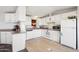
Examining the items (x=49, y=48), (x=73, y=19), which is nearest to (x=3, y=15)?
(x=49, y=48)

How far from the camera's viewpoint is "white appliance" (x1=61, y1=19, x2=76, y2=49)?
2.67 m

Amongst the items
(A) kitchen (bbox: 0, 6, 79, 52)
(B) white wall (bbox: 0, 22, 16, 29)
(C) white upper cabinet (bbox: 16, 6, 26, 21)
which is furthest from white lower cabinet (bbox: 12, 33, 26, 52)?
(B) white wall (bbox: 0, 22, 16, 29)

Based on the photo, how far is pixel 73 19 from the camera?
2623 millimetres

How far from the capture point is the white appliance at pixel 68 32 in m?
2.67

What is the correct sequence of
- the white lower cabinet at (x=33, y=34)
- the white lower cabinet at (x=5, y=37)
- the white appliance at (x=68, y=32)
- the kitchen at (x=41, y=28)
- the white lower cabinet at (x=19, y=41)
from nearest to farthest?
1. the kitchen at (x=41, y=28)
2. the white lower cabinet at (x=33, y=34)
3. the white lower cabinet at (x=19, y=41)
4. the white appliance at (x=68, y=32)
5. the white lower cabinet at (x=5, y=37)

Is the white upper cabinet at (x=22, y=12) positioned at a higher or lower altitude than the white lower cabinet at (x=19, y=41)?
higher

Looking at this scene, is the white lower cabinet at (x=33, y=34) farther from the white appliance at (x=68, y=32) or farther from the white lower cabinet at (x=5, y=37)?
the white appliance at (x=68, y=32)

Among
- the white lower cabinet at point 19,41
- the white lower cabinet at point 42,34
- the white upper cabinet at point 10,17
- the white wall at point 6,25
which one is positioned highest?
the white upper cabinet at point 10,17

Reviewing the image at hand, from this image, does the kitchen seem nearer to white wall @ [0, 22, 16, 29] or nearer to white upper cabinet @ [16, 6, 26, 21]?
white upper cabinet @ [16, 6, 26, 21]

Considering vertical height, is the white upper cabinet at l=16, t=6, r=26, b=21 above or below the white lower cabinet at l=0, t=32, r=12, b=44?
above

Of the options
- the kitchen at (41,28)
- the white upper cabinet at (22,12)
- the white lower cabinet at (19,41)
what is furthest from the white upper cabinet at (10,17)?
the white lower cabinet at (19,41)

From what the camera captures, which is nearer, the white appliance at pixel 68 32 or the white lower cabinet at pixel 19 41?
the white lower cabinet at pixel 19 41
